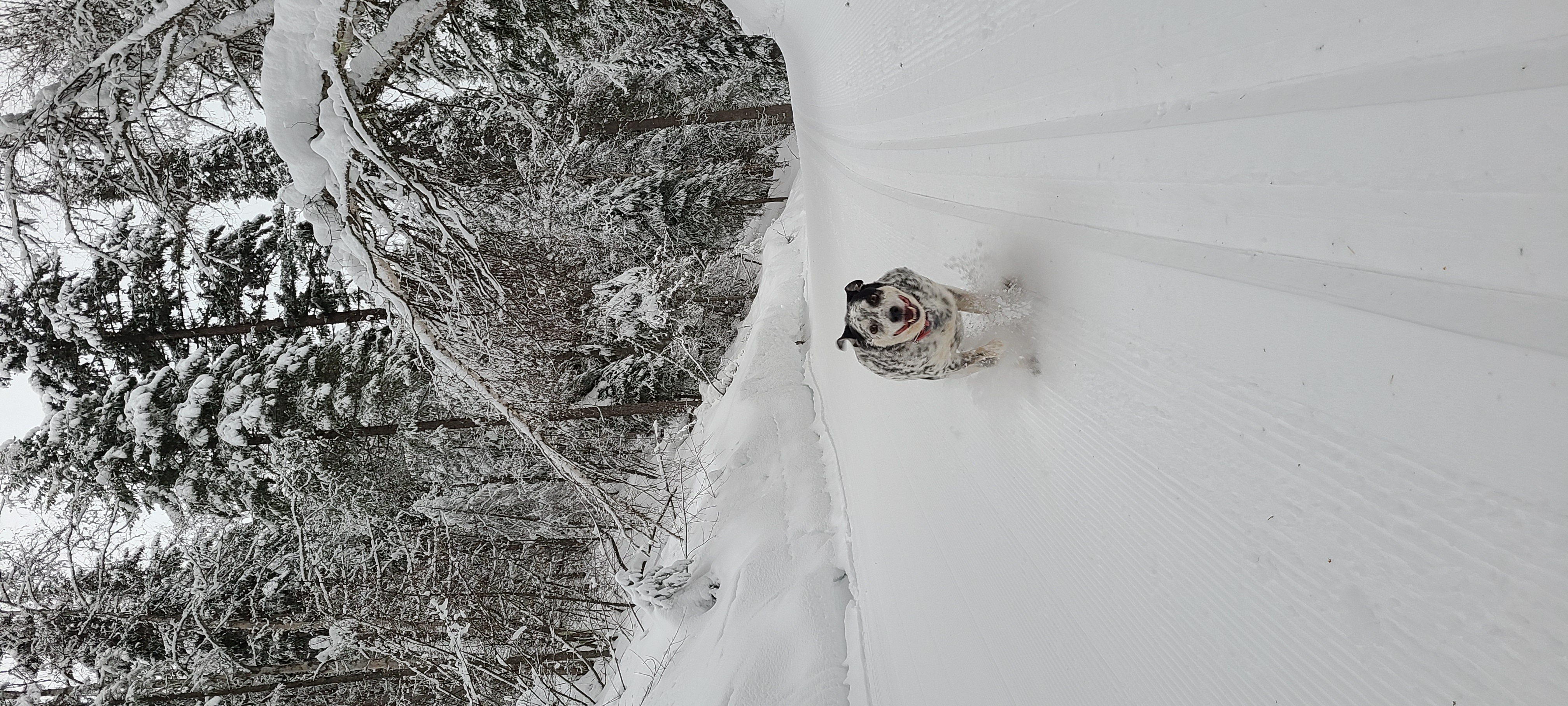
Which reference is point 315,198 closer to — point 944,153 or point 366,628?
point 944,153

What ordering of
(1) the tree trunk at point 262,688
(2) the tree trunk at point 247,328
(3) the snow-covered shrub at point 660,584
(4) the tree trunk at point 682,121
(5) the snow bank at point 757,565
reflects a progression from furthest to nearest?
(1) the tree trunk at point 262,688
(4) the tree trunk at point 682,121
(2) the tree trunk at point 247,328
(3) the snow-covered shrub at point 660,584
(5) the snow bank at point 757,565

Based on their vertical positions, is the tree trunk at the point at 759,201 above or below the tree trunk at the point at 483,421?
above

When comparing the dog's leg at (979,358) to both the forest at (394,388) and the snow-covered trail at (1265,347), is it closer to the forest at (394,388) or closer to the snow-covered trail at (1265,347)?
the snow-covered trail at (1265,347)

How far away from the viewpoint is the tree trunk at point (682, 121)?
291 inches

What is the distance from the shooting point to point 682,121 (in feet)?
25.0

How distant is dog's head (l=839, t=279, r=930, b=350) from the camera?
63.6 inches

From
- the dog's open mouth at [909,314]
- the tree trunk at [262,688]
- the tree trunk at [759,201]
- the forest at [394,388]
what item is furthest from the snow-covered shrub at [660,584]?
the tree trunk at [759,201]

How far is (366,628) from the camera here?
25.1ft

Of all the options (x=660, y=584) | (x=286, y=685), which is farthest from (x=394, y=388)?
(x=660, y=584)

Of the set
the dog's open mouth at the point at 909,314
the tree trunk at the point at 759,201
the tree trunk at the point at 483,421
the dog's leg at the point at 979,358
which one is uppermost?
the tree trunk at the point at 759,201

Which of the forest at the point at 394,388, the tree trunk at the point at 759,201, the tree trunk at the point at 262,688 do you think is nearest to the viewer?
the forest at the point at 394,388

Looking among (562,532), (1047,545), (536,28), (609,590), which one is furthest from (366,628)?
(1047,545)

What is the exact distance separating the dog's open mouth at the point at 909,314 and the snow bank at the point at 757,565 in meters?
2.23

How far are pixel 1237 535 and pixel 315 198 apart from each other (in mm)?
4250
